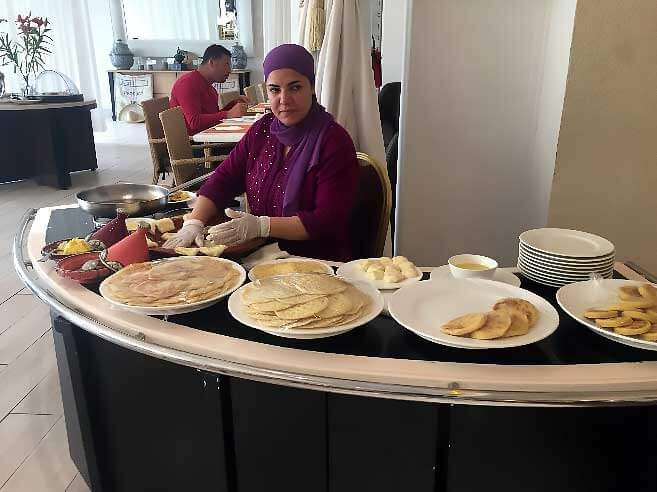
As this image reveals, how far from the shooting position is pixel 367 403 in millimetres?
1034

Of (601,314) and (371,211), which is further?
(371,211)

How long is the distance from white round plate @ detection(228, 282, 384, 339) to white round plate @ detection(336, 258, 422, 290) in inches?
2.8

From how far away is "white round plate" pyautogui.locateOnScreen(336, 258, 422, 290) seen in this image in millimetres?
1218

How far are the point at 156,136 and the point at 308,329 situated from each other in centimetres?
348

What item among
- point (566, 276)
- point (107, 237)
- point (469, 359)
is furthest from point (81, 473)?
point (566, 276)

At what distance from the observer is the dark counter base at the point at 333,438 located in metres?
0.98

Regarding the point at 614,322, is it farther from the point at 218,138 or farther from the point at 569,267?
the point at 218,138

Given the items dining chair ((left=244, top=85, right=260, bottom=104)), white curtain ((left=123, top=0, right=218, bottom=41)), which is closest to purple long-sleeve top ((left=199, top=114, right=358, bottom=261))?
dining chair ((left=244, top=85, right=260, bottom=104))

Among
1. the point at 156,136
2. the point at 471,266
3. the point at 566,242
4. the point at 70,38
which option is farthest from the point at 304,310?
the point at 70,38

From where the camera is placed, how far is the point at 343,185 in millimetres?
1855

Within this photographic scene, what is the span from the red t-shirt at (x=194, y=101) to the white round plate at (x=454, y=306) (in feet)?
11.7

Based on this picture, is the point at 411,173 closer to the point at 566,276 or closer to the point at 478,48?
the point at 478,48

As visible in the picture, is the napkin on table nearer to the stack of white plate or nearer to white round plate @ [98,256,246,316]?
white round plate @ [98,256,246,316]

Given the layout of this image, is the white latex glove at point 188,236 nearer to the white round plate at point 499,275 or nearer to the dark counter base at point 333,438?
the dark counter base at point 333,438
